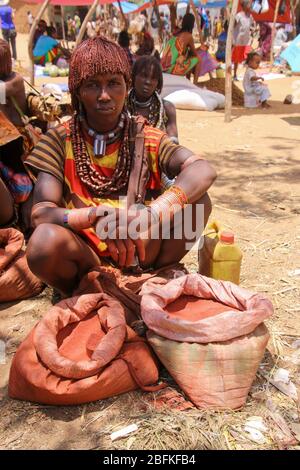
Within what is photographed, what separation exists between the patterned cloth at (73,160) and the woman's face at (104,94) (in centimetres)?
18

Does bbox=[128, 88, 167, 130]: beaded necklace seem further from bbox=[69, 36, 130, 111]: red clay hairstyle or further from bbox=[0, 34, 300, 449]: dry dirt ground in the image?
bbox=[69, 36, 130, 111]: red clay hairstyle

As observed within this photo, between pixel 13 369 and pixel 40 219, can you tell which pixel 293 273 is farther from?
pixel 13 369

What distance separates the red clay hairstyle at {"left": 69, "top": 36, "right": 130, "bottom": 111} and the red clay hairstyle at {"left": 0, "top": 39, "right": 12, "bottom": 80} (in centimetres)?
125

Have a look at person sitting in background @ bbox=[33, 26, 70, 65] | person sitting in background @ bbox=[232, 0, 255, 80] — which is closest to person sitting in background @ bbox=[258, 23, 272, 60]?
person sitting in background @ bbox=[232, 0, 255, 80]

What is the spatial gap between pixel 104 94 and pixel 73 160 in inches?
14.3

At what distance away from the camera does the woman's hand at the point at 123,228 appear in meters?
1.95

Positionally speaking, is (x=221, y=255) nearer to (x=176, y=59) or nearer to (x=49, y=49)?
(x=176, y=59)

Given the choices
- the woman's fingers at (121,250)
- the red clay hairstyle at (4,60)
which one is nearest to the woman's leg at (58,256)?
the woman's fingers at (121,250)

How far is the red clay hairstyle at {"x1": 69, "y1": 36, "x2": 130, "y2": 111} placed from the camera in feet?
6.74

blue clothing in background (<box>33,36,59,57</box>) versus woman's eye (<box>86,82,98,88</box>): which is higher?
woman's eye (<box>86,82,98,88</box>)

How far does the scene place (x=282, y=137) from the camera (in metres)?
6.49

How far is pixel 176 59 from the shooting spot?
8805mm

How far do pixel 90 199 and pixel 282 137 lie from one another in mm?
4834

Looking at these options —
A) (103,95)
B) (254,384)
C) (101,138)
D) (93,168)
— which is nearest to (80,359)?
(254,384)
